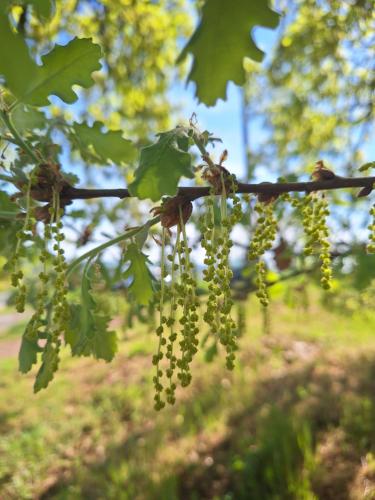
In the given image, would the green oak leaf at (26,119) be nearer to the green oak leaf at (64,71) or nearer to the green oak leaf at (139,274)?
the green oak leaf at (64,71)

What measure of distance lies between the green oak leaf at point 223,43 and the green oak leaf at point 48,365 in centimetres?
75

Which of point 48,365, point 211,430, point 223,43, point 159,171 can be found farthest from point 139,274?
point 211,430

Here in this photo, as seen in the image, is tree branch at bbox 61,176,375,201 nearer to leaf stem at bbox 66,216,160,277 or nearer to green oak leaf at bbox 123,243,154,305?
leaf stem at bbox 66,216,160,277

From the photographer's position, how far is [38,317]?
44.4 inches

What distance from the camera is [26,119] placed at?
5.00 feet

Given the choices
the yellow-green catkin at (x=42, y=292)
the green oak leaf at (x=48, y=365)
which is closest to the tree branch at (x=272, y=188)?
the yellow-green catkin at (x=42, y=292)

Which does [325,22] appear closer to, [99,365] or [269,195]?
[269,195]

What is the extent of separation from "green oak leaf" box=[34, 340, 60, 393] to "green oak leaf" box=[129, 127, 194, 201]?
478 millimetres

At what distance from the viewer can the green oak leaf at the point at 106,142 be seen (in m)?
1.63

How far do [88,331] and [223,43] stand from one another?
0.86 m

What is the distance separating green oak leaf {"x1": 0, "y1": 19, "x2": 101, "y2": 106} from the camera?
977mm

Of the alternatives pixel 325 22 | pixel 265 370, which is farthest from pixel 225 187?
pixel 265 370

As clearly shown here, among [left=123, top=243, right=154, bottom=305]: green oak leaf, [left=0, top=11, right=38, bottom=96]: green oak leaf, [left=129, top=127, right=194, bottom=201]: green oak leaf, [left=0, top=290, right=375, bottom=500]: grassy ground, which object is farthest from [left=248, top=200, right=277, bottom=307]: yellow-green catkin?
[left=0, top=290, right=375, bottom=500]: grassy ground

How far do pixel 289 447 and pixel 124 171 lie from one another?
9.92 feet
